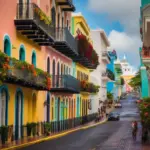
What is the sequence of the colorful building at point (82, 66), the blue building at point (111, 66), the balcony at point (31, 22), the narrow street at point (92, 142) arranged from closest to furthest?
1. the narrow street at point (92, 142)
2. the balcony at point (31, 22)
3. the colorful building at point (82, 66)
4. the blue building at point (111, 66)

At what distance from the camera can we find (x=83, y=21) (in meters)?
54.0

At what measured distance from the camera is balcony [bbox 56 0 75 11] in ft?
127

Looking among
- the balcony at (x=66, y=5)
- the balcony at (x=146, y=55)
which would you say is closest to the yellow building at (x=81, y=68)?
the balcony at (x=66, y=5)

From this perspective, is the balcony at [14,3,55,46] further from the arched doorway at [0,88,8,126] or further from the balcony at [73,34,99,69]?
the balcony at [73,34,99,69]

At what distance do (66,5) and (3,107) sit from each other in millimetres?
16601

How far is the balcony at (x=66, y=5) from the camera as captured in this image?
3874 centimetres

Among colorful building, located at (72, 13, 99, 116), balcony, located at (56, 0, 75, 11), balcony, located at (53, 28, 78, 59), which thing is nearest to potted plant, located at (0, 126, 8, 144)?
balcony, located at (53, 28, 78, 59)

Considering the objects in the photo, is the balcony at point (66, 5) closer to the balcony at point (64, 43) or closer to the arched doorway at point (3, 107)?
the balcony at point (64, 43)

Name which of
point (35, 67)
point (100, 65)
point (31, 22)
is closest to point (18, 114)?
point (35, 67)

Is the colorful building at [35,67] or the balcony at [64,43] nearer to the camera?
the colorful building at [35,67]

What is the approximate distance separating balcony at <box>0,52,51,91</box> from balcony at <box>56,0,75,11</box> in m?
10.1

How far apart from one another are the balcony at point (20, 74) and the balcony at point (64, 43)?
565cm

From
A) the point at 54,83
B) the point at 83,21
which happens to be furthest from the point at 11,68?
the point at 83,21

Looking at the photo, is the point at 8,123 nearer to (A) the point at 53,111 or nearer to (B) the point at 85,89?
(A) the point at 53,111
